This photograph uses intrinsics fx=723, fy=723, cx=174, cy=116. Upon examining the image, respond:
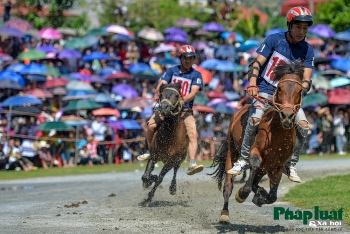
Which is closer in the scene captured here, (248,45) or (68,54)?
(68,54)

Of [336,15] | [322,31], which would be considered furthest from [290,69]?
[336,15]

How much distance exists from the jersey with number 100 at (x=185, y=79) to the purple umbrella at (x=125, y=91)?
38.4 feet

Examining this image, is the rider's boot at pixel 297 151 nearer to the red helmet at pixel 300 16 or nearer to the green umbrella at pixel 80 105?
the red helmet at pixel 300 16

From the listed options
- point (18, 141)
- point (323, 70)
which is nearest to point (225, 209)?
point (18, 141)

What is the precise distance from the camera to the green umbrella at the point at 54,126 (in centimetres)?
2223

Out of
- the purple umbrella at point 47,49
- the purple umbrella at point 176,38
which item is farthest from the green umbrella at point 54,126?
the purple umbrella at point 176,38

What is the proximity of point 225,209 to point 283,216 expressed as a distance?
1227 millimetres

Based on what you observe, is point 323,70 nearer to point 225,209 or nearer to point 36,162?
point 36,162

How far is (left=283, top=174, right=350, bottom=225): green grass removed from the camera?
1166 centimetres

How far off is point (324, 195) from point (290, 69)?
453 centimetres

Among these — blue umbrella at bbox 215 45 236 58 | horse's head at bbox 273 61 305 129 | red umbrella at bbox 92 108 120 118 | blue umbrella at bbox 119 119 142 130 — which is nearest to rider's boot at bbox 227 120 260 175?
horse's head at bbox 273 61 305 129

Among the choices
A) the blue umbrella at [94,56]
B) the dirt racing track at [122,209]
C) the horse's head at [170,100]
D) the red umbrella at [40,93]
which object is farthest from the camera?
the blue umbrella at [94,56]

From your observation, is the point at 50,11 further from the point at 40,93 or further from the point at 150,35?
the point at 40,93

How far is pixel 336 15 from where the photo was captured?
3547cm
